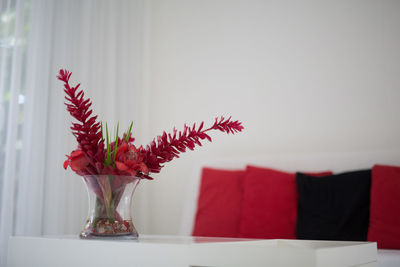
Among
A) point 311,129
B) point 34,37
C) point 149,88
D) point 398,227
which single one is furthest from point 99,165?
point 149,88

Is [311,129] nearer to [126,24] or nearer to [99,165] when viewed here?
[126,24]

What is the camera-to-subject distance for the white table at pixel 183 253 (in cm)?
89

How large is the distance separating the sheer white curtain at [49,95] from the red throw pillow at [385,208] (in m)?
1.60

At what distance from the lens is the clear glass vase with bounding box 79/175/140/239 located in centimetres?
122

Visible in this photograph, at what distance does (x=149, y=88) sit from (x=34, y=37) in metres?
1.17

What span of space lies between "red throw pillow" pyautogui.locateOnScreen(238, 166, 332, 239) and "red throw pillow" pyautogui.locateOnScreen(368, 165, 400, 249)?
1.13 feet

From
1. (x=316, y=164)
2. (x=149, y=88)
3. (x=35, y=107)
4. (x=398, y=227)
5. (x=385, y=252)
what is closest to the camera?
(x=385, y=252)

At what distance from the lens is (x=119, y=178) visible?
1.23 m

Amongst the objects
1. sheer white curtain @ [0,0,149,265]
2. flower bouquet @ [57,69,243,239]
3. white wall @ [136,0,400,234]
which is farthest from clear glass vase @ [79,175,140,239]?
white wall @ [136,0,400,234]

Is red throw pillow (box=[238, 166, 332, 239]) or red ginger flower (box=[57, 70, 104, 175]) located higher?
red ginger flower (box=[57, 70, 104, 175])

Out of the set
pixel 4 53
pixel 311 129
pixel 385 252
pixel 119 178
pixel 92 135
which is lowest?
pixel 385 252

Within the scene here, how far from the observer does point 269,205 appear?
2457 mm

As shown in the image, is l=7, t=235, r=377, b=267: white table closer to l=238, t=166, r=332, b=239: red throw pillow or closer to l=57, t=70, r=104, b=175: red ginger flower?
l=57, t=70, r=104, b=175: red ginger flower

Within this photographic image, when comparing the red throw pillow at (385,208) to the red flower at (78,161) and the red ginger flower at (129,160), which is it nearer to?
the red ginger flower at (129,160)
